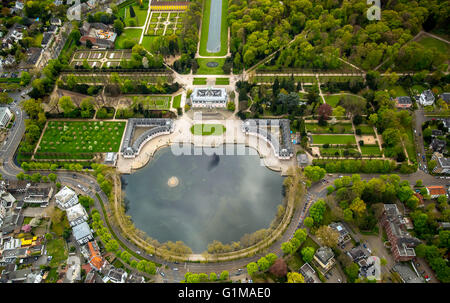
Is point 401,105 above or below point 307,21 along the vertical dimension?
below

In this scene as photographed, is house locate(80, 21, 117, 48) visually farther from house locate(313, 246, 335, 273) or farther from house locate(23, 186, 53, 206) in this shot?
house locate(313, 246, 335, 273)

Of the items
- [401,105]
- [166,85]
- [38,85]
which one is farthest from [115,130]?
[401,105]

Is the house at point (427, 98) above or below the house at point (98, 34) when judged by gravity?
below

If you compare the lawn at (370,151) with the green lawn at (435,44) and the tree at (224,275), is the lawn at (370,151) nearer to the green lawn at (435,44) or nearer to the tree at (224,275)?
the tree at (224,275)

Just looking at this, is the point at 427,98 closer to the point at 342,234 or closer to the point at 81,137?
the point at 342,234

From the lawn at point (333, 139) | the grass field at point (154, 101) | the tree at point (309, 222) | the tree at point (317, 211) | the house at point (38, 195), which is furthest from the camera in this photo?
the grass field at point (154, 101)

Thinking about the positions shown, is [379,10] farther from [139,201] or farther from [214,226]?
[139,201]

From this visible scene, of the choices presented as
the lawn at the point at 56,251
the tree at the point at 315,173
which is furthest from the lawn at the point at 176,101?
the lawn at the point at 56,251
